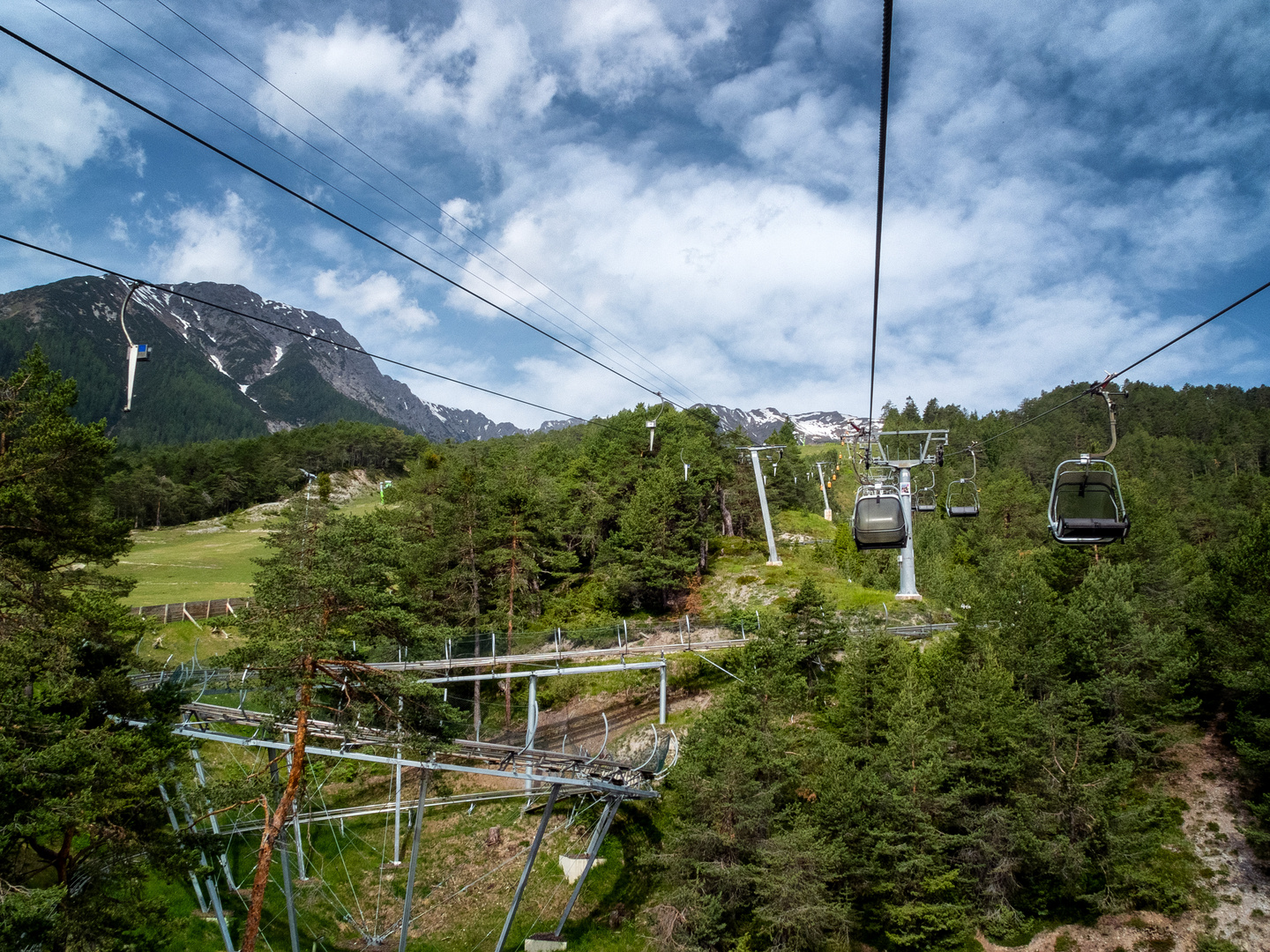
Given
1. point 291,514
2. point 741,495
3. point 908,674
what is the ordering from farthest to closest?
point 741,495 → point 291,514 → point 908,674

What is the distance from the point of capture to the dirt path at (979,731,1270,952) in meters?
25.0

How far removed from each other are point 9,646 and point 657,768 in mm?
16244

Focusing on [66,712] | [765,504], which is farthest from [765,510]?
[66,712]

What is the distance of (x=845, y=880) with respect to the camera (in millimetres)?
22578

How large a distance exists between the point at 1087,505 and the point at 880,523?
4282 mm

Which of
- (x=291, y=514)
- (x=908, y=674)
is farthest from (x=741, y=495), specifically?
(x=291, y=514)

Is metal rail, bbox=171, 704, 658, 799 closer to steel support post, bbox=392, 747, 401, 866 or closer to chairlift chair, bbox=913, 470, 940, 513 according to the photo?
steel support post, bbox=392, 747, 401, 866

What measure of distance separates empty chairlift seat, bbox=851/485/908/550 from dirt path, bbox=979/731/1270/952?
59.3 feet

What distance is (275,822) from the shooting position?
45.5ft

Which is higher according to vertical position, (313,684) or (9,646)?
(9,646)

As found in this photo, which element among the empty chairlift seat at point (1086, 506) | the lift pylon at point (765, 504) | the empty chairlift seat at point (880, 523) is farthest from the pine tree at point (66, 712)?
the lift pylon at point (765, 504)

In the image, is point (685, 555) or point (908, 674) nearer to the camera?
point (908, 674)

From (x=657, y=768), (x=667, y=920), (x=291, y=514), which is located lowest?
(x=667, y=920)

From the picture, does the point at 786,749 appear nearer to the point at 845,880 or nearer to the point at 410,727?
the point at 845,880
